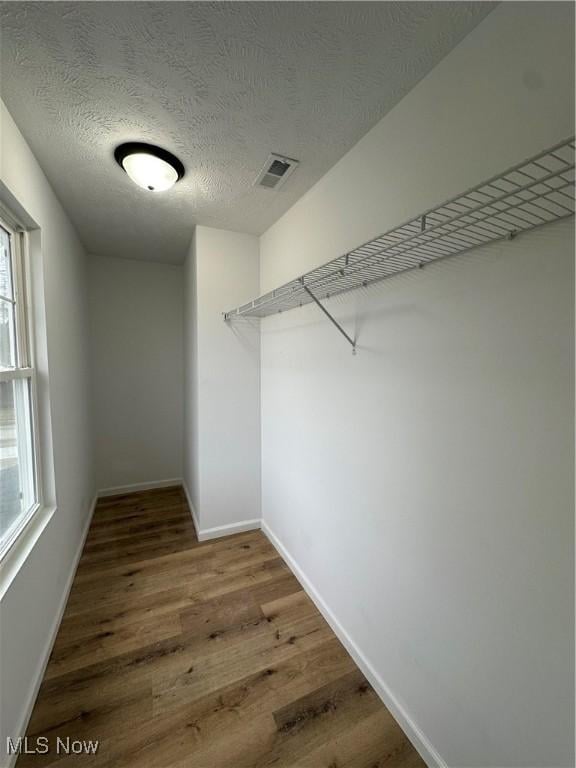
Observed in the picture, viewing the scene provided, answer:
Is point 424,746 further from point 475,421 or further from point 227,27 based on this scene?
point 227,27

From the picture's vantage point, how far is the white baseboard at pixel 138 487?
3340 millimetres

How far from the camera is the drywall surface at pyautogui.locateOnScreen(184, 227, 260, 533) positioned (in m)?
2.46

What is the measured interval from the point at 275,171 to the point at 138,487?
3.40 metres

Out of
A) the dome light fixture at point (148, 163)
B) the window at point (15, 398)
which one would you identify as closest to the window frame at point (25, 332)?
the window at point (15, 398)

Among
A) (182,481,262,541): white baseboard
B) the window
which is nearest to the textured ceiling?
the window

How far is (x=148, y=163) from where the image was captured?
150cm

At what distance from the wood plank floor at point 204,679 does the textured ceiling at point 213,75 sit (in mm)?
2526

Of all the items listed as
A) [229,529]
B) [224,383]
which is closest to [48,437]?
[224,383]

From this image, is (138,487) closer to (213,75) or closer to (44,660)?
(44,660)

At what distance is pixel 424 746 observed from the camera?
116cm

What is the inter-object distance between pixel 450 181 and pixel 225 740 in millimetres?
2242

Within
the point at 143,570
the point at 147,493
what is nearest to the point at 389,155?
the point at 143,570

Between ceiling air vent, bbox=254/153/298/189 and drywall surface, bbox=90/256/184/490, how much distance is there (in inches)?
79.9

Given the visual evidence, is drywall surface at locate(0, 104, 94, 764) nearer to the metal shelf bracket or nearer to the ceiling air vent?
the ceiling air vent
